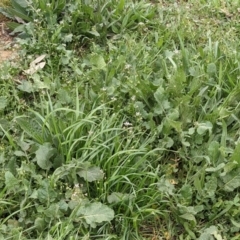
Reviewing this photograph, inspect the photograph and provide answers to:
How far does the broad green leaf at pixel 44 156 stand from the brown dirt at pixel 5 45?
3.06ft

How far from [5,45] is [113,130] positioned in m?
1.19

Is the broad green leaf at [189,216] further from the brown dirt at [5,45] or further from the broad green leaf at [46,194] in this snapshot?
the brown dirt at [5,45]

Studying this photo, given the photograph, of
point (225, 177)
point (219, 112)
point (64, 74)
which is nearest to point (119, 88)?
point (64, 74)

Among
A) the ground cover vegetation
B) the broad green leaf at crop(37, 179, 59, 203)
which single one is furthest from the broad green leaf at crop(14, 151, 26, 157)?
the broad green leaf at crop(37, 179, 59, 203)

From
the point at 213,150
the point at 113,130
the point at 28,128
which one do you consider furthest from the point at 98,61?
the point at 213,150

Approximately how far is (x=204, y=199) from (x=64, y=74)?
121 centimetres

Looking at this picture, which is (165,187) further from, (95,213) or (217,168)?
(95,213)

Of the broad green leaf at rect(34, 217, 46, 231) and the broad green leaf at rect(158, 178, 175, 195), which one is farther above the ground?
the broad green leaf at rect(34, 217, 46, 231)

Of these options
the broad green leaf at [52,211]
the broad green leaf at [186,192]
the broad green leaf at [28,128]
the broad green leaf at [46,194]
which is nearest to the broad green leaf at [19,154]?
the broad green leaf at [28,128]

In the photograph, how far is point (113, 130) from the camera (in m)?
2.75

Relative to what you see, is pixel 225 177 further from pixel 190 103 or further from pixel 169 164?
pixel 190 103

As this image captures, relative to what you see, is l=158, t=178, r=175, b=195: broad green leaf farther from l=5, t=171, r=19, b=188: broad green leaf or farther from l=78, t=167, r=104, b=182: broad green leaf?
l=5, t=171, r=19, b=188: broad green leaf

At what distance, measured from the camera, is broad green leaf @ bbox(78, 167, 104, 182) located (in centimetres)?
252

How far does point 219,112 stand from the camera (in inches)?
116
